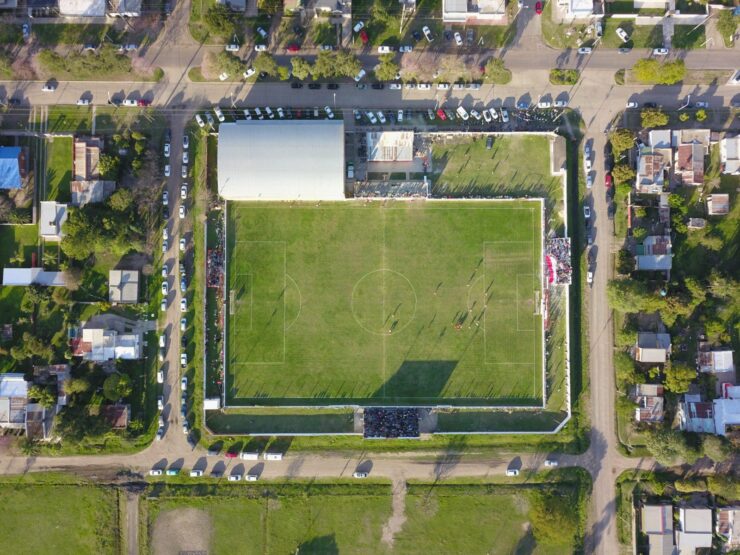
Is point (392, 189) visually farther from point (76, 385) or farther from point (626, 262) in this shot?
point (76, 385)

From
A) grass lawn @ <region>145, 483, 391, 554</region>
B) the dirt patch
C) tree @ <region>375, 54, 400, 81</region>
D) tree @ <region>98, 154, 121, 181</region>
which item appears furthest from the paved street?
tree @ <region>98, 154, 121, 181</region>

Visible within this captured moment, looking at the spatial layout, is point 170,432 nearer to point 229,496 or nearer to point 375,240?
point 229,496

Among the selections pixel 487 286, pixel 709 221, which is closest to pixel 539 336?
pixel 487 286

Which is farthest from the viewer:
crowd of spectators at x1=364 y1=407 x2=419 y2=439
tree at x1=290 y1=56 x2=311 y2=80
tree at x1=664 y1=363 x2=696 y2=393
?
tree at x1=290 y1=56 x2=311 y2=80

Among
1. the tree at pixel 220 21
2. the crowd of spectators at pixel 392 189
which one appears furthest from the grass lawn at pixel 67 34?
the crowd of spectators at pixel 392 189

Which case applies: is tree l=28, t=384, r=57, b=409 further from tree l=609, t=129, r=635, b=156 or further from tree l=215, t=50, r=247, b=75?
tree l=609, t=129, r=635, b=156

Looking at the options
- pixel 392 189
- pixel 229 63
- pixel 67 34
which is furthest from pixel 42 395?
pixel 392 189

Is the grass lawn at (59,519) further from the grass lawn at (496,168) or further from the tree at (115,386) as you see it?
the grass lawn at (496,168)
